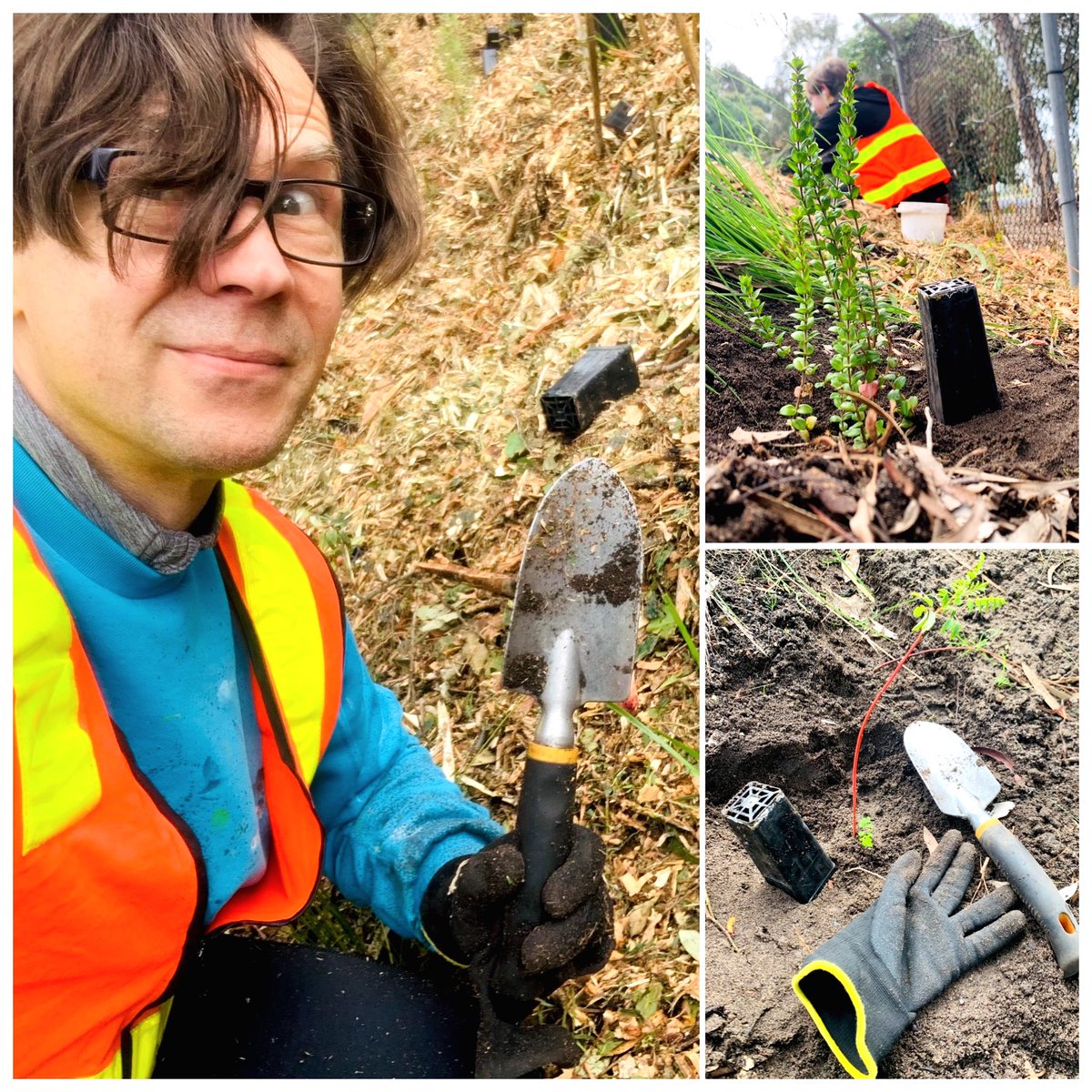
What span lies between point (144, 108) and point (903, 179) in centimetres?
120

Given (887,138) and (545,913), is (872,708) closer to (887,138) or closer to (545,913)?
(545,913)

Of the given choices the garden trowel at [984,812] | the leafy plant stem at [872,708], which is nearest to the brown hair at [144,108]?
the leafy plant stem at [872,708]

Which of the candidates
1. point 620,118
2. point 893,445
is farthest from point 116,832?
point 620,118

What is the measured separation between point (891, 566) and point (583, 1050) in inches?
41.9

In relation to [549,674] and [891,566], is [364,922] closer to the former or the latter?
[549,674]

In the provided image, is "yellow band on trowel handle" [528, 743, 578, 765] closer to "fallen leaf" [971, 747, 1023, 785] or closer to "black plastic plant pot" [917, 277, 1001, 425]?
"fallen leaf" [971, 747, 1023, 785]

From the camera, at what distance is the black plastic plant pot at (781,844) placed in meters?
1.48

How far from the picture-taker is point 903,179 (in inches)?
60.7

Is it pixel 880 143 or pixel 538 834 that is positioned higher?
pixel 880 143

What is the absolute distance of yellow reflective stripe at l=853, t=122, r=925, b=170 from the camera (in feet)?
4.88

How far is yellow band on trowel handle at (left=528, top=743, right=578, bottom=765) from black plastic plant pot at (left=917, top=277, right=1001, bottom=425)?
0.83 m

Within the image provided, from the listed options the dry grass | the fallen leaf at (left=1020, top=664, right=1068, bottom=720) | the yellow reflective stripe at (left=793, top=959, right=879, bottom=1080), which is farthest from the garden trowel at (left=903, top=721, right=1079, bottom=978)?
the dry grass

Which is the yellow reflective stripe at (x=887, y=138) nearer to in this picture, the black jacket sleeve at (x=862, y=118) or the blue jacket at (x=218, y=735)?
the black jacket sleeve at (x=862, y=118)

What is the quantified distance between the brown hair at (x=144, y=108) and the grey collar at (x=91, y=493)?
0.24m
